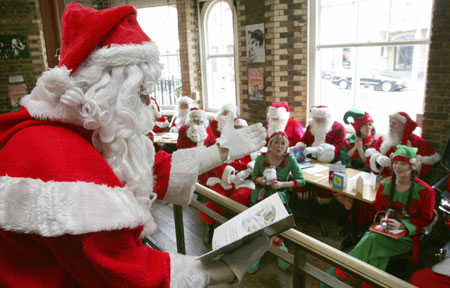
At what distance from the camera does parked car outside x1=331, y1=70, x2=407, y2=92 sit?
179 inches

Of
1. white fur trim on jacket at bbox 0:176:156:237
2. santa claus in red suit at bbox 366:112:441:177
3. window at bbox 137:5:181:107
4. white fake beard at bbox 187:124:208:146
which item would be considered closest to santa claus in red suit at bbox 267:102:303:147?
white fake beard at bbox 187:124:208:146

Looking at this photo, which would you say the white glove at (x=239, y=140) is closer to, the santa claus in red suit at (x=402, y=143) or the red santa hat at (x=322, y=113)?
the santa claus in red suit at (x=402, y=143)

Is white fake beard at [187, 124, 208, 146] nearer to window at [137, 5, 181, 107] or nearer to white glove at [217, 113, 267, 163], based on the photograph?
window at [137, 5, 181, 107]

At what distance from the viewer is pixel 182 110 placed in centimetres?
659

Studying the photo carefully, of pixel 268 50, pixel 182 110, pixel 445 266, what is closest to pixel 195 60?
pixel 182 110

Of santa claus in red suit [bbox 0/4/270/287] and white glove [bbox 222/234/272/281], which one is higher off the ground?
santa claus in red suit [bbox 0/4/270/287]

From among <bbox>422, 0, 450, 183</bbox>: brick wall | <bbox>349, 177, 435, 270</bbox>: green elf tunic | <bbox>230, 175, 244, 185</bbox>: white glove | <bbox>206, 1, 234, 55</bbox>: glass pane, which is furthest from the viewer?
<bbox>206, 1, 234, 55</bbox>: glass pane

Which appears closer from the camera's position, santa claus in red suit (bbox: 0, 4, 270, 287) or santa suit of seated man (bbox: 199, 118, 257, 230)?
santa claus in red suit (bbox: 0, 4, 270, 287)

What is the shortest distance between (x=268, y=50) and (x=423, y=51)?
88.3 inches

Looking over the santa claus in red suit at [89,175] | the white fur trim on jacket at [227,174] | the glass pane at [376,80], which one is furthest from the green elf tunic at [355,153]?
the santa claus in red suit at [89,175]

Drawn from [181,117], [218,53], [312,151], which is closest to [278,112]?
[312,151]

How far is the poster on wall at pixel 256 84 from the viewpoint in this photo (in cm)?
573

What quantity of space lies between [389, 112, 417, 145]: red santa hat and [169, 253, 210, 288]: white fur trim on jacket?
3472mm

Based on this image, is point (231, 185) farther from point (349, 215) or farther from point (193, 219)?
point (349, 215)
